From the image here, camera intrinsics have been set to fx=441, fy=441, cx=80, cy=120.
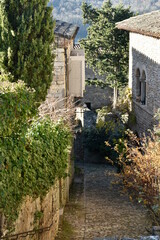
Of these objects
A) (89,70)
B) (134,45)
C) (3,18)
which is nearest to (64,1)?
(89,70)

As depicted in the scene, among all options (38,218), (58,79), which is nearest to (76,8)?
(58,79)

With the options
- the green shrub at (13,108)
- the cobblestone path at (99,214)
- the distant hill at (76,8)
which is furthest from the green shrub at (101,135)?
the distant hill at (76,8)

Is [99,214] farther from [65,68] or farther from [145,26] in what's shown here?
[145,26]

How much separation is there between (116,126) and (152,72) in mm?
4377

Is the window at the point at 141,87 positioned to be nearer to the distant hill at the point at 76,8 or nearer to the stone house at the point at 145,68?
the stone house at the point at 145,68

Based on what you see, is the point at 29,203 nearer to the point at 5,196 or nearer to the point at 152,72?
the point at 5,196

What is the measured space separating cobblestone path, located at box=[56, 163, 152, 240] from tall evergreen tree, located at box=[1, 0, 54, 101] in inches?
140

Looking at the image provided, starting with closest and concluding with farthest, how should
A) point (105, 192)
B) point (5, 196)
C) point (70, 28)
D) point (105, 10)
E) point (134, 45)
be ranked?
1. point (5, 196)
2. point (70, 28)
3. point (105, 192)
4. point (134, 45)
5. point (105, 10)

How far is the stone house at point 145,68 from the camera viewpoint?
1534 centimetres

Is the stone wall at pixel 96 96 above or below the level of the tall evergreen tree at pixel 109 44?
below

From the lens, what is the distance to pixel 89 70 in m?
32.0

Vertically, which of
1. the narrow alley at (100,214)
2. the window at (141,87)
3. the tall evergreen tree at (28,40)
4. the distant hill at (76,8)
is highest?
the distant hill at (76,8)

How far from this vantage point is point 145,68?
1719 centimetres

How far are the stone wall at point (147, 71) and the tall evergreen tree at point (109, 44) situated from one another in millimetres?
5543
